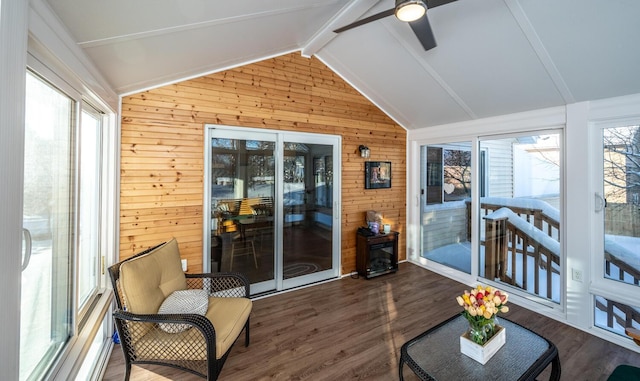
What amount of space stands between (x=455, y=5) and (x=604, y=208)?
2.57 m

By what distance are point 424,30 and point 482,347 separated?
2435 millimetres

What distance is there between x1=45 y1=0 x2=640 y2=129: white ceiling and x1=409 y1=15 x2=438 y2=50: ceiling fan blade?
394 mm

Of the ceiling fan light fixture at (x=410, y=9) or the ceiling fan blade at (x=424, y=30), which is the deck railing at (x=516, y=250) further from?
the ceiling fan light fixture at (x=410, y=9)

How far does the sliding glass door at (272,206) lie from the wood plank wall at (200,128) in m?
0.16

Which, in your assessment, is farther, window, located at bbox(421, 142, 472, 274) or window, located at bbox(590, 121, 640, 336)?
window, located at bbox(421, 142, 472, 274)

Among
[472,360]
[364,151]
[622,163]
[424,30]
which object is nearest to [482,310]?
[472,360]

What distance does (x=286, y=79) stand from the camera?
3.73 meters

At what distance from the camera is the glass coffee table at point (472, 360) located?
1659mm

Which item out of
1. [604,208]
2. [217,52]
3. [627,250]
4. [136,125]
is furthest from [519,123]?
[136,125]

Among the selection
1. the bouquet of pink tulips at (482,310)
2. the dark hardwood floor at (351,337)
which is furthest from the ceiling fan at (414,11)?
the dark hardwood floor at (351,337)

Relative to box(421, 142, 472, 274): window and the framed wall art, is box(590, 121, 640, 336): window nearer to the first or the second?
box(421, 142, 472, 274): window

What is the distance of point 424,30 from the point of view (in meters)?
2.23

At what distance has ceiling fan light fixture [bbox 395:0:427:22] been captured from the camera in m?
1.80

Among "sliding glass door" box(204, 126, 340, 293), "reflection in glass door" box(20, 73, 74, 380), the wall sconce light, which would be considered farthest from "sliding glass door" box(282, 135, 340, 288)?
"reflection in glass door" box(20, 73, 74, 380)
